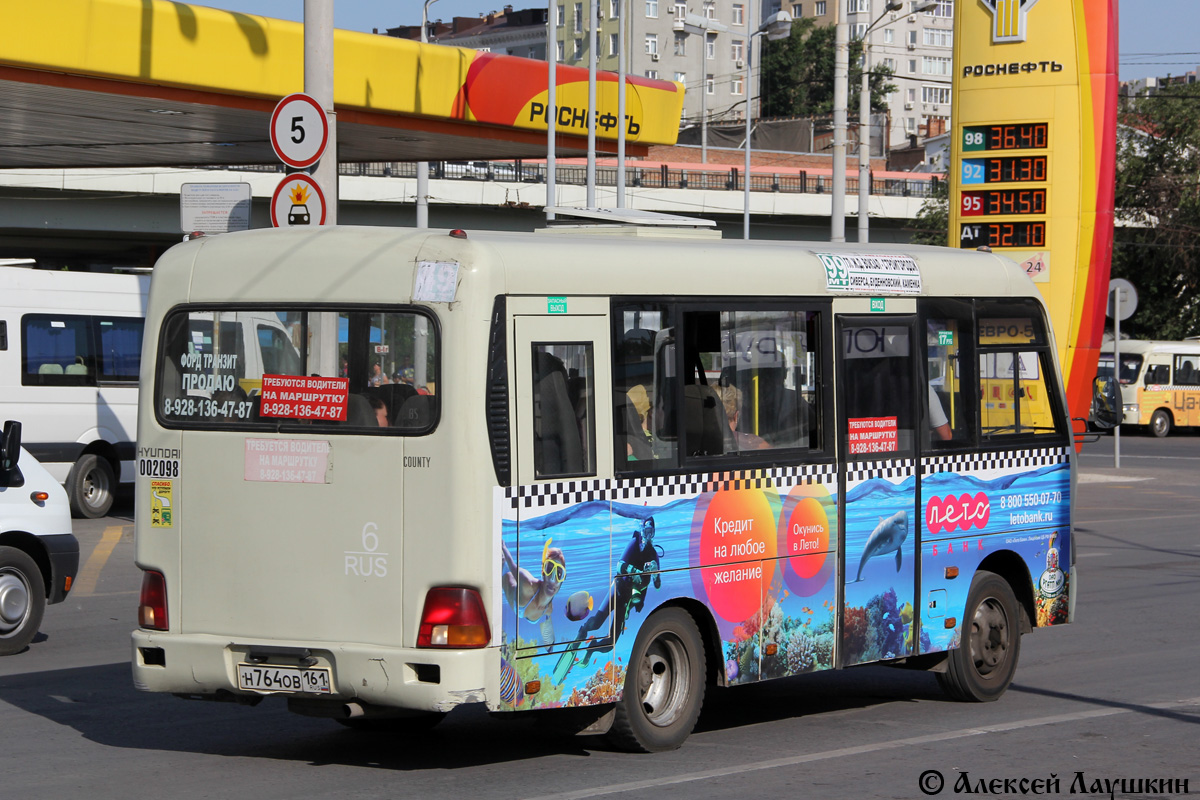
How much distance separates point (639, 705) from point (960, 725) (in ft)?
7.15

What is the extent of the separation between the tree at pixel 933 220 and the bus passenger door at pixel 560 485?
43207mm

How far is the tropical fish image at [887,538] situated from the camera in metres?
8.63

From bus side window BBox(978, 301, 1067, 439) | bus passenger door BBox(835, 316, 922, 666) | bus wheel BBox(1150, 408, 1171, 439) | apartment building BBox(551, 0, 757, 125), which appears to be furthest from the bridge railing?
apartment building BBox(551, 0, 757, 125)

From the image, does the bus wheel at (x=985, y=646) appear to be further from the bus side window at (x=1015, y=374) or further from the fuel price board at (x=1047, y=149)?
the fuel price board at (x=1047, y=149)

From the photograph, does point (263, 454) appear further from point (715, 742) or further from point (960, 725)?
point (960, 725)

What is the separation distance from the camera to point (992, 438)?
945cm

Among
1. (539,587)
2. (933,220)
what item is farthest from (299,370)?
(933,220)

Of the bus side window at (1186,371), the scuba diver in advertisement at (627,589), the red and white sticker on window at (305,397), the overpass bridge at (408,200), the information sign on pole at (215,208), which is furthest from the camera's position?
the bus side window at (1186,371)

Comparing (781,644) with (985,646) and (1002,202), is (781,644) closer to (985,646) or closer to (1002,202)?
(985,646)

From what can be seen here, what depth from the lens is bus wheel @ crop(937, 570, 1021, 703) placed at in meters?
9.36

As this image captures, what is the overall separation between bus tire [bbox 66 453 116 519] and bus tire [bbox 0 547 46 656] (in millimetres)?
9454

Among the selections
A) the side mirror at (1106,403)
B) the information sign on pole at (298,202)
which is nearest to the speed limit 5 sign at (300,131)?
the information sign on pole at (298,202)

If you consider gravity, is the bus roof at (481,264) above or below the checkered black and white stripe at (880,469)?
above

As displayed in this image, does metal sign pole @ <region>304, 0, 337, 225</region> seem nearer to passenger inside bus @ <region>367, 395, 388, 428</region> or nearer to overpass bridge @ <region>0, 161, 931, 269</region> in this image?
passenger inside bus @ <region>367, 395, 388, 428</region>
